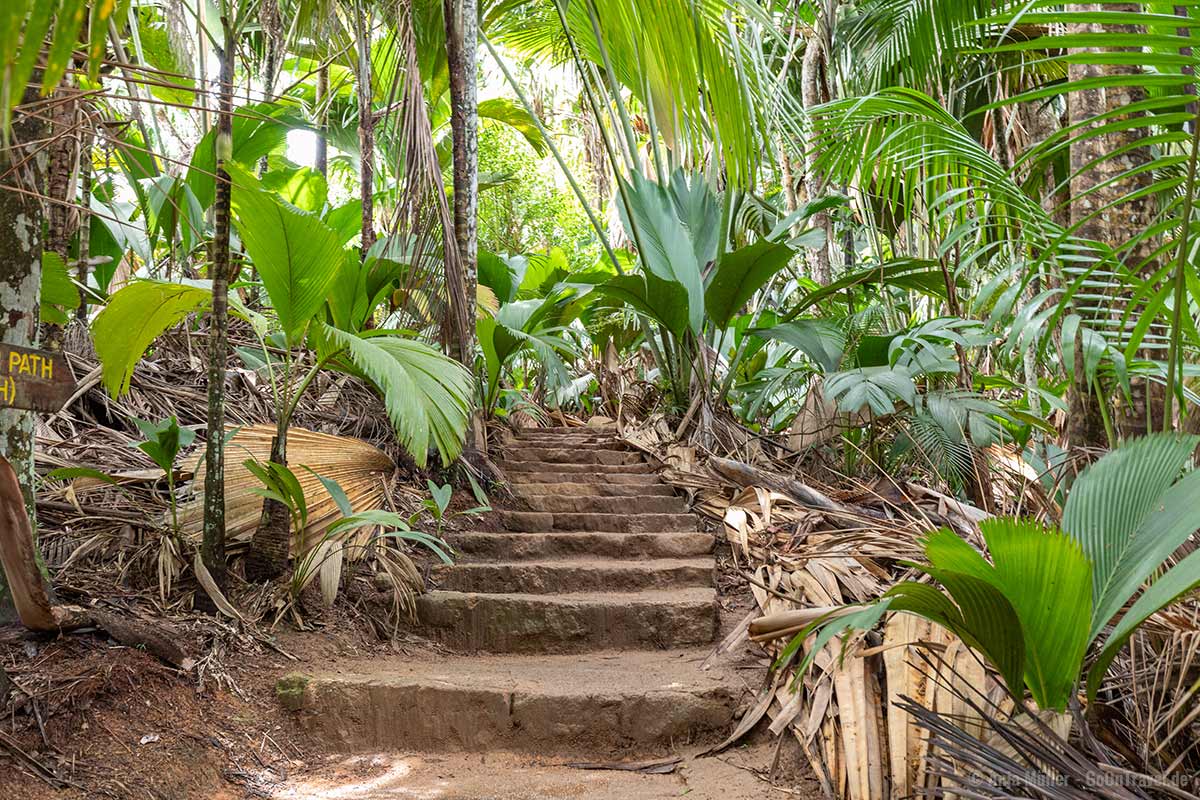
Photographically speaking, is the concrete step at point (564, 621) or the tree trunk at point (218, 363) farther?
the concrete step at point (564, 621)

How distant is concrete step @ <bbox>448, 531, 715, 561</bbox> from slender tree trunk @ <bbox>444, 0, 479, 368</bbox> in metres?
0.88

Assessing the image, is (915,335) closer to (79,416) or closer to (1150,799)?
(1150,799)

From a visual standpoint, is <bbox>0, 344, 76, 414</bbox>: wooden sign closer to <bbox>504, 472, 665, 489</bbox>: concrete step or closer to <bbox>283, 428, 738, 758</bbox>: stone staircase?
<bbox>283, 428, 738, 758</bbox>: stone staircase

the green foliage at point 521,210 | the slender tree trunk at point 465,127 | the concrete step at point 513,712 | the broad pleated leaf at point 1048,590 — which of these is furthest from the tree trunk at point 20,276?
the green foliage at point 521,210

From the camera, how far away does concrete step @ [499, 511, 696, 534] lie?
154 inches

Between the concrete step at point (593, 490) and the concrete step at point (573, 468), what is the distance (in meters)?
0.31

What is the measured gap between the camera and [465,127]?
425 centimetres

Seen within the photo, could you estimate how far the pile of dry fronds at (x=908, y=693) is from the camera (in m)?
1.48

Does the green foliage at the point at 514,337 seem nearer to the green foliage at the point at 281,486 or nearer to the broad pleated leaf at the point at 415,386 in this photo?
the broad pleated leaf at the point at 415,386

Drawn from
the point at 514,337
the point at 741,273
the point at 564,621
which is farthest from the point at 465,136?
the point at 564,621

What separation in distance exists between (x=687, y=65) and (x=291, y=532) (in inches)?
90.9

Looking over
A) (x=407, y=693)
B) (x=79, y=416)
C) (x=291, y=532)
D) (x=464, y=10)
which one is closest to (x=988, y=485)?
(x=407, y=693)

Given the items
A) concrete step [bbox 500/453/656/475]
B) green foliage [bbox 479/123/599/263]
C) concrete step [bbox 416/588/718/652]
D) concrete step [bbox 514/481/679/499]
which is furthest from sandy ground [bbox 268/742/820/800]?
green foliage [bbox 479/123/599/263]

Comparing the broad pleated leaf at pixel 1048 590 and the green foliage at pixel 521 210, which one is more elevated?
the green foliage at pixel 521 210
